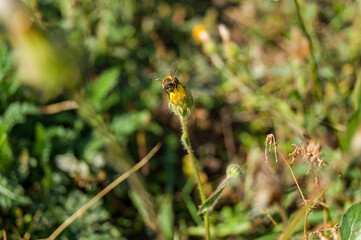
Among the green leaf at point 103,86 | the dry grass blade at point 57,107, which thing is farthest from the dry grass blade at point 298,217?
the dry grass blade at point 57,107

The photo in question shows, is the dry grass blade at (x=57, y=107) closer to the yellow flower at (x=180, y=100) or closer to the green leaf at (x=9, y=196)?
the green leaf at (x=9, y=196)

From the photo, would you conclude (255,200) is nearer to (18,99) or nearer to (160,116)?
(160,116)

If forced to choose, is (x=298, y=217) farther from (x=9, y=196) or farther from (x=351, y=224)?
(x=9, y=196)

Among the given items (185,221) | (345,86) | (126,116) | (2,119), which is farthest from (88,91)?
(345,86)

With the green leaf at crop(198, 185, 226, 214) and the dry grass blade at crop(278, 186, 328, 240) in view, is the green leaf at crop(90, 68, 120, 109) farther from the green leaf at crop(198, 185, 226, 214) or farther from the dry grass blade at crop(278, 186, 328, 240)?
the dry grass blade at crop(278, 186, 328, 240)

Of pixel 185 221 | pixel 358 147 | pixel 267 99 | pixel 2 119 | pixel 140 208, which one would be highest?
pixel 2 119

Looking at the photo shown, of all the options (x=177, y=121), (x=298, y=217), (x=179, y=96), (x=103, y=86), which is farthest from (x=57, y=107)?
(x=298, y=217)

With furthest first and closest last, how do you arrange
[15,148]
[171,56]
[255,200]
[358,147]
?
[171,56]
[15,148]
[255,200]
[358,147]

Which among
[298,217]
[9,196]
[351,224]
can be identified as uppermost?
[9,196]
